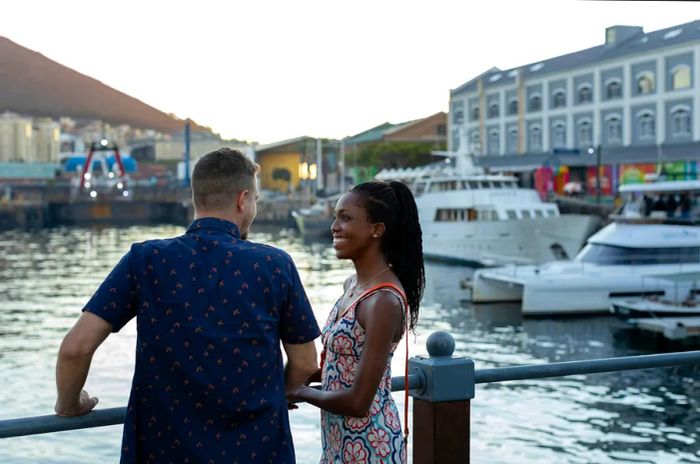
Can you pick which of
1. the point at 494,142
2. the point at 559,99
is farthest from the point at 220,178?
the point at 494,142

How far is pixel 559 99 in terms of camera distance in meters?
48.8

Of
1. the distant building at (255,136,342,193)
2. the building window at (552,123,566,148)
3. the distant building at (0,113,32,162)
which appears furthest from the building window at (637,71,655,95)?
the distant building at (0,113,32,162)

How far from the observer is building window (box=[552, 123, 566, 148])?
48.9 m

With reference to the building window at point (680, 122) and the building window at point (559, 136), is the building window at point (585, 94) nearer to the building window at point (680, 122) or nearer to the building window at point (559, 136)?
the building window at point (559, 136)

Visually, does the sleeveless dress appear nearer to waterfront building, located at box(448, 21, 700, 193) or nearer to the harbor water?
the harbor water

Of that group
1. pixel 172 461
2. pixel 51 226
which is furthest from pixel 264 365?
pixel 51 226

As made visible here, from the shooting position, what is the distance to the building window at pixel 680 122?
41812 mm

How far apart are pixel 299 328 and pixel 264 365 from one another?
0.12 metres

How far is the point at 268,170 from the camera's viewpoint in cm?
9494

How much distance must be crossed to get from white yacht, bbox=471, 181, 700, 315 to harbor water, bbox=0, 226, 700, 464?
1.58ft

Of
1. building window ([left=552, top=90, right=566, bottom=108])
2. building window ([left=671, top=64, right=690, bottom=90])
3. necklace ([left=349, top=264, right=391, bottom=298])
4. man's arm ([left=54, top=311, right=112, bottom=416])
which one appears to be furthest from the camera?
building window ([left=552, top=90, right=566, bottom=108])

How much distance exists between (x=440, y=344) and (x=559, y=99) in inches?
1859

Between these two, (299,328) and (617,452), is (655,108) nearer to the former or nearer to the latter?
(617,452)

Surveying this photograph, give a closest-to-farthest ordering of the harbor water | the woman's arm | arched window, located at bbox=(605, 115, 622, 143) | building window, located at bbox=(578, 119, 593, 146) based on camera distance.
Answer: the woman's arm < the harbor water < arched window, located at bbox=(605, 115, 622, 143) < building window, located at bbox=(578, 119, 593, 146)
